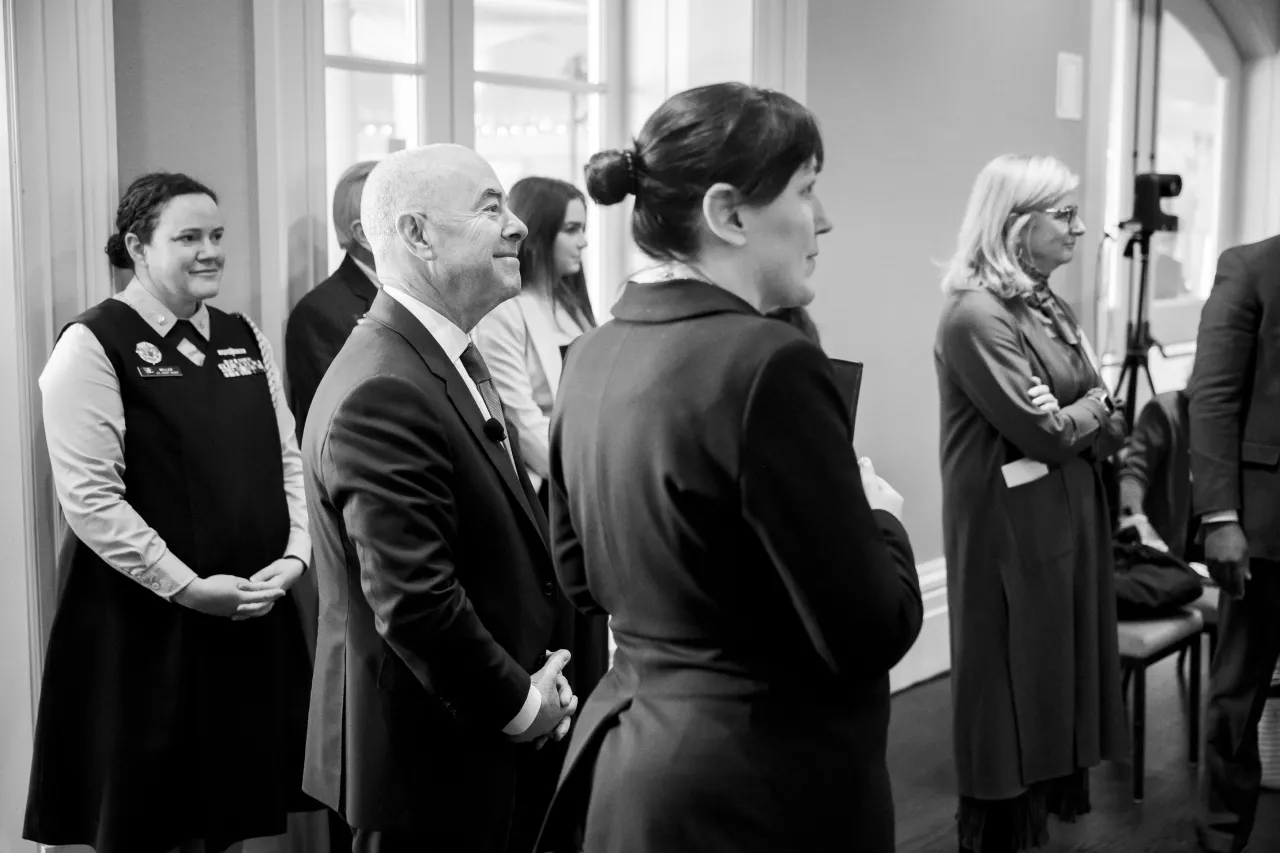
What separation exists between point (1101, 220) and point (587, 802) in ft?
14.4

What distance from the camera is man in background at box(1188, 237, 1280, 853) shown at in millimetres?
2906

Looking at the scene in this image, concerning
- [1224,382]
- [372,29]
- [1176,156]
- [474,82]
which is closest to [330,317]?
[372,29]

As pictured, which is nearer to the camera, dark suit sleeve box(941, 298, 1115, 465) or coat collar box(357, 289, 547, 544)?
coat collar box(357, 289, 547, 544)

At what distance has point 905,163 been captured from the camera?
437cm

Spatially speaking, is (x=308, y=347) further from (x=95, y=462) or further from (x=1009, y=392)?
(x=1009, y=392)

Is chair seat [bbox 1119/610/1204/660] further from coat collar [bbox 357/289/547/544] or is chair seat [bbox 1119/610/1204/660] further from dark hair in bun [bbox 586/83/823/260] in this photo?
dark hair in bun [bbox 586/83/823/260]

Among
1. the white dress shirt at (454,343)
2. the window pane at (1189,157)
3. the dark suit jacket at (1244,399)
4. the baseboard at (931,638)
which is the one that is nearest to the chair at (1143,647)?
the dark suit jacket at (1244,399)

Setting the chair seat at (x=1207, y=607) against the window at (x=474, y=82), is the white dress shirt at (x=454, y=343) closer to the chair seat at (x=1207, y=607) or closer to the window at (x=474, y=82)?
the window at (x=474, y=82)

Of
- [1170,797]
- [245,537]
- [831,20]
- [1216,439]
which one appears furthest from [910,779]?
[831,20]

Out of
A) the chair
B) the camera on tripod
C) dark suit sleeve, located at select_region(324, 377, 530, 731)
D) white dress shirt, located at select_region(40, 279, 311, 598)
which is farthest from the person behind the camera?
the camera on tripod

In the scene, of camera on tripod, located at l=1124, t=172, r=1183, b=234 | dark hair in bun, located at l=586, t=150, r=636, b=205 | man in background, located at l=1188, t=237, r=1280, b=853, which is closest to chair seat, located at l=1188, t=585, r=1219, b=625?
man in background, located at l=1188, t=237, r=1280, b=853

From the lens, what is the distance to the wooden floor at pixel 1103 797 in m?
3.16

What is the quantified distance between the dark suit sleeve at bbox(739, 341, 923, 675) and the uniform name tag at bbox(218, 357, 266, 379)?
5.16 ft

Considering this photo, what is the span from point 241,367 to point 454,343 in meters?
0.83
